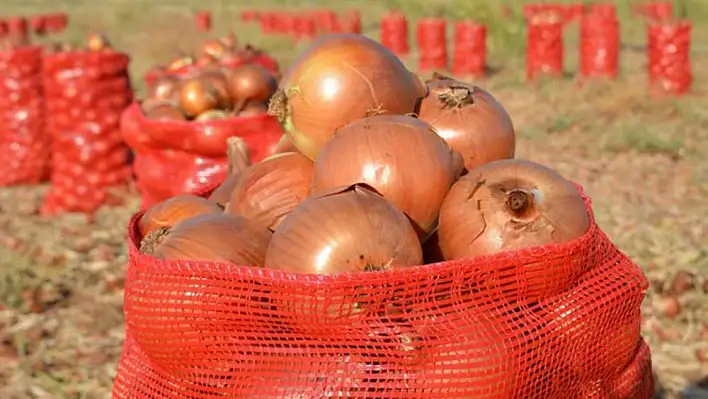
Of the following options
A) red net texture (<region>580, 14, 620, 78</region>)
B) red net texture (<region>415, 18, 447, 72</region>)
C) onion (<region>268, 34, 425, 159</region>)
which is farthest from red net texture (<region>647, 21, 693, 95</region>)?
onion (<region>268, 34, 425, 159</region>)

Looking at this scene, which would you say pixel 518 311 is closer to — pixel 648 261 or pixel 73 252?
pixel 648 261

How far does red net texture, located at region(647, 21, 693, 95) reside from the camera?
10414 millimetres

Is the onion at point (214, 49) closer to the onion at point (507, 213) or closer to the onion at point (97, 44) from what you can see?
the onion at point (97, 44)

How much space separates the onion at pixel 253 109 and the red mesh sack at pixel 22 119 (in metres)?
3.01

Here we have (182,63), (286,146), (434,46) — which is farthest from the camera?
(434,46)

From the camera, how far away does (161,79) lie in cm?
570

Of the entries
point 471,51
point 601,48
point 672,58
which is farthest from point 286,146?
point 471,51

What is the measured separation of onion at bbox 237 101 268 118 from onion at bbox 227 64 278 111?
4 cm

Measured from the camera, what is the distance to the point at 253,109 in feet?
15.7

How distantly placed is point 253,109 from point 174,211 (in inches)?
102

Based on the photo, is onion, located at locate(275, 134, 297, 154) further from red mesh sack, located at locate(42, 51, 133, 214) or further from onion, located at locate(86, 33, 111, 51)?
onion, located at locate(86, 33, 111, 51)

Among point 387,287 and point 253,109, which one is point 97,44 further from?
point 387,287

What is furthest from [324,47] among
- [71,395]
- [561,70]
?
[561,70]

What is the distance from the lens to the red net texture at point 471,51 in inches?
530
